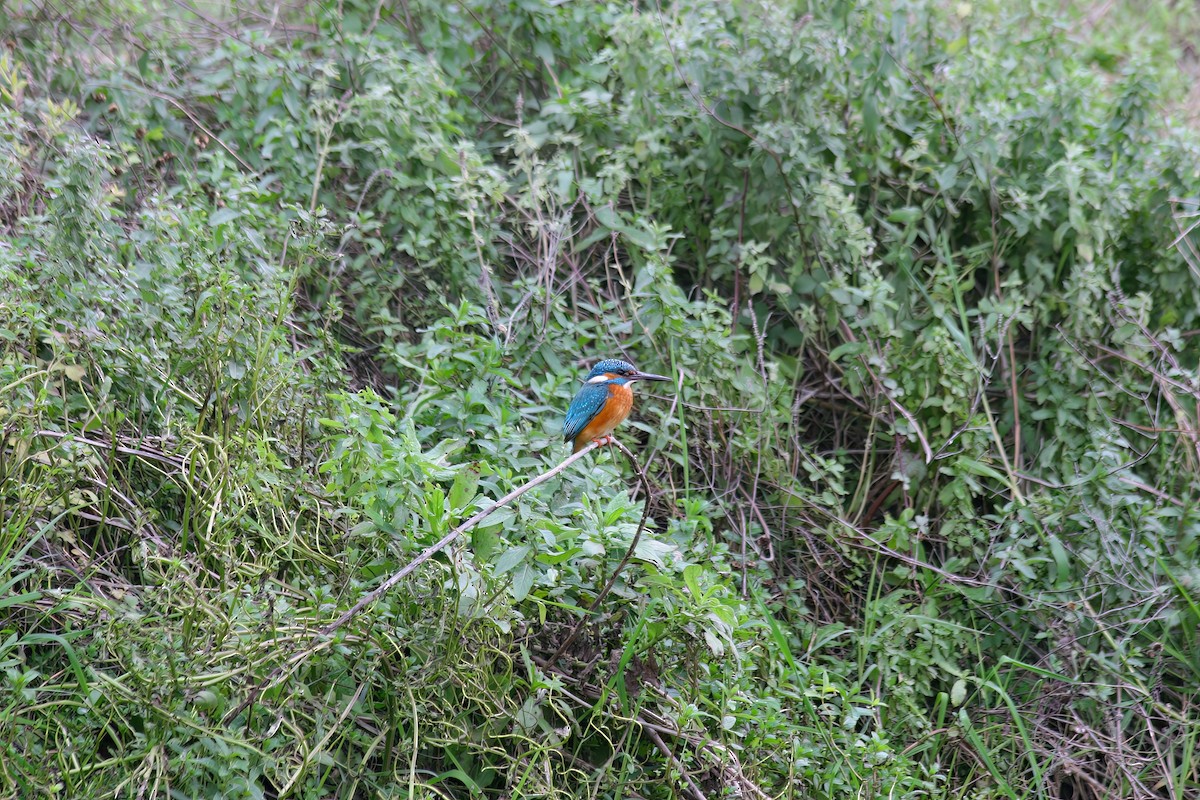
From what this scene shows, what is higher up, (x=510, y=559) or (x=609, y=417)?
(x=510, y=559)

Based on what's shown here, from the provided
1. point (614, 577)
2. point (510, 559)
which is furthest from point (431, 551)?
point (614, 577)

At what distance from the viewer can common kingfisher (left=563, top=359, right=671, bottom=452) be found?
3756 millimetres

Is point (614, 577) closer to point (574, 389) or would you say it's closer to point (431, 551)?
point (431, 551)

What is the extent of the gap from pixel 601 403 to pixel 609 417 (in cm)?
6

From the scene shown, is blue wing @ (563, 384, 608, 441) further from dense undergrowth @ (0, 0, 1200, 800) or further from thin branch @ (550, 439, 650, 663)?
thin branch @ (550, 439, 650, 663)

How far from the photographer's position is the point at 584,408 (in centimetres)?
377

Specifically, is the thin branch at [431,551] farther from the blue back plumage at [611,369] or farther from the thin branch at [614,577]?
the blue back plumage at [611,369]

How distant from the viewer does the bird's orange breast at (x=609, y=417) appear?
3811 mm

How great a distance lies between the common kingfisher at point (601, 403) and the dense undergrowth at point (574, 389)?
96mm

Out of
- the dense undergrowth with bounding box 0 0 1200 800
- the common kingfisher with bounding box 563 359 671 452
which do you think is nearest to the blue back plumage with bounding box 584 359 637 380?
the common kingfisher with bounding box 563 359 671 452

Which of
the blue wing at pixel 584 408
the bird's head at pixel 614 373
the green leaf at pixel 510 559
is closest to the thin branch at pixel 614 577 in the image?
the green leaf at pixel 510 559

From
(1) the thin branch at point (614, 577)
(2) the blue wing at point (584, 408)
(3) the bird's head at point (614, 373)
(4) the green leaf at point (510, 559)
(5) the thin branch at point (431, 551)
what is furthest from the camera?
(3) the bird's head at point (614, 373)

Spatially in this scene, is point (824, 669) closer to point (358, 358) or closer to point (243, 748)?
point (243, 748)

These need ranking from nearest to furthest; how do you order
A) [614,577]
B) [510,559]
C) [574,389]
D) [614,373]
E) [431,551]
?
[431,551] < [510,559] < [614,577] < [614,373] < [574,389]
